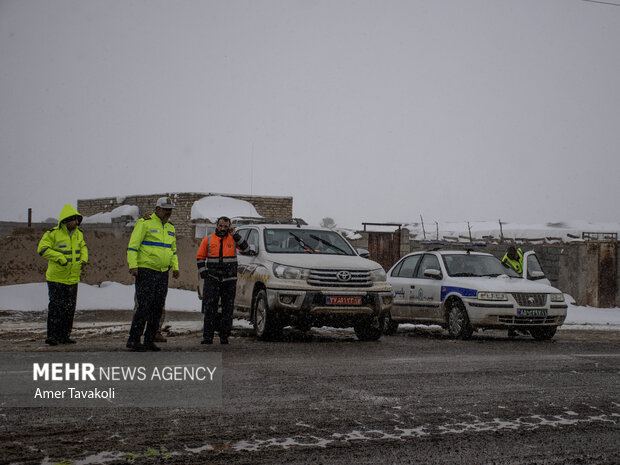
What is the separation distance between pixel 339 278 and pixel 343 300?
1.16 ft

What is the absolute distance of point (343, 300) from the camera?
1120 centimetres

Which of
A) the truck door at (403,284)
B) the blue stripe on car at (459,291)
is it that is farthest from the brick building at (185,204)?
the blue stripe on car at (459,291)

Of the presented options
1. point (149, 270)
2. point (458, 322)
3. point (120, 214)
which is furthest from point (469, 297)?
point (120, 214)

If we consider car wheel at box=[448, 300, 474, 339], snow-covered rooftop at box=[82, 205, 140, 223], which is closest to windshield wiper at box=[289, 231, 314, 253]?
car wheel at box=[448, 300, 474, 339]

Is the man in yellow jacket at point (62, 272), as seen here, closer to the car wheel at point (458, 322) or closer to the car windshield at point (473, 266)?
the car wheel at point (458, 322)

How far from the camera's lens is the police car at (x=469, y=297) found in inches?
488

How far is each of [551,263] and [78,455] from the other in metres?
20.7

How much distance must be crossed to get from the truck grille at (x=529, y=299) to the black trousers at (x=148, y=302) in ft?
19.9

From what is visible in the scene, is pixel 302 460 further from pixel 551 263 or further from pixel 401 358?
pixel 551 263

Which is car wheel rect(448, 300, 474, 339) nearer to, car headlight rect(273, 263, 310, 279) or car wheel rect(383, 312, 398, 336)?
car wheel rect(383, 312, 398, 336)

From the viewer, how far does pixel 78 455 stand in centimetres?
434

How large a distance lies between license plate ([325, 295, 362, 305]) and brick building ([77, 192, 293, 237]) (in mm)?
25696

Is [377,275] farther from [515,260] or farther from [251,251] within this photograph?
[515,260]

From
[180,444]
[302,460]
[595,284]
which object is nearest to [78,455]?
A: [180,444]
